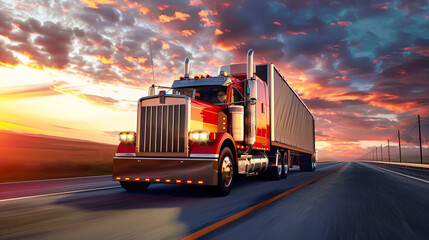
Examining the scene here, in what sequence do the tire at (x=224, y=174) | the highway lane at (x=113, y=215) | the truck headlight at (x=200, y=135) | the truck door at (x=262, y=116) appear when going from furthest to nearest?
1. the truck door at (x=262, y=116)
2. the tire at (x=224, y=174)
3. the truck headlight at (x=200, y=135)
4. the highway lane at (x=113, y=215)

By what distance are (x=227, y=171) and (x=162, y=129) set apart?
1.85m

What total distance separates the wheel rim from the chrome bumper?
635mm

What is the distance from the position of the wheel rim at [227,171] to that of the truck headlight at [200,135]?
88cm

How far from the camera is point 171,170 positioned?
723cm

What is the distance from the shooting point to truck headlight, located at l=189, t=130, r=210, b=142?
286 inches

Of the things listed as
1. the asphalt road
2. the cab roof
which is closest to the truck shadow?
the asphalt road

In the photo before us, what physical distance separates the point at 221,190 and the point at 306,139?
14816 millimetres

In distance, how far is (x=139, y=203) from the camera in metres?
6.38

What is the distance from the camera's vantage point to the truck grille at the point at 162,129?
751cm

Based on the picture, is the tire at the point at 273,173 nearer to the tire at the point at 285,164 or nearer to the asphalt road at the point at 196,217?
the tire at the point at 285,164

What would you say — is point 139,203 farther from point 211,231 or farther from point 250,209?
point 211,231

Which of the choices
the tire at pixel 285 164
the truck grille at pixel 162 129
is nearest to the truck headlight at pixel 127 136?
the truck grille at pixel 162 129

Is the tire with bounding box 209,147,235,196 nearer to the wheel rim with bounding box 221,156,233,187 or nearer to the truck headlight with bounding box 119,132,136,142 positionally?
the wheel rim with bounding box 221,156,233,187

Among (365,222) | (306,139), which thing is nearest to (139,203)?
(365,222)
